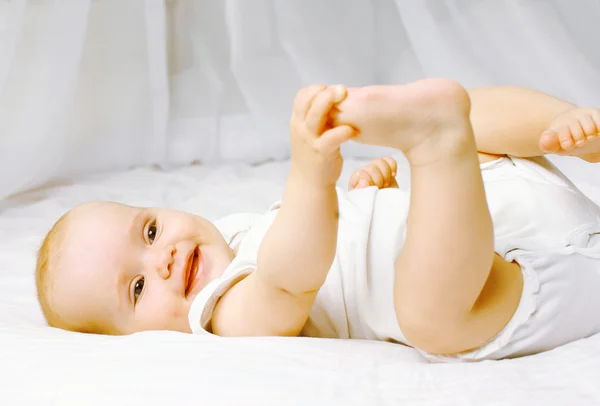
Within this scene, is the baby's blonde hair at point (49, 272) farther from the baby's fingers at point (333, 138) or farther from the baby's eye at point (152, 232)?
the baby's fingers at point (333, 138)

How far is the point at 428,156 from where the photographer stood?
0.73m

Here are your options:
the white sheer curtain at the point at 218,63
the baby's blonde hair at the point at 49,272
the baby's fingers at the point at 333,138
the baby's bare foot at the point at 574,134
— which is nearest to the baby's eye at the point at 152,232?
the baby's blonde hair at the point at 49,272

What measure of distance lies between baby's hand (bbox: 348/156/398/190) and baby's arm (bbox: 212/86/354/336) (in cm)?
39

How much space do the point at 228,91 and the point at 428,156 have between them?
57.1 inches

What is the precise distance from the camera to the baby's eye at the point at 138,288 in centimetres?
106

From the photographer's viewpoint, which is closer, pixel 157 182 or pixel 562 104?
pixel 562 104

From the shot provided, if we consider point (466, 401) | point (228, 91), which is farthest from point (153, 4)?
point (466, 401)

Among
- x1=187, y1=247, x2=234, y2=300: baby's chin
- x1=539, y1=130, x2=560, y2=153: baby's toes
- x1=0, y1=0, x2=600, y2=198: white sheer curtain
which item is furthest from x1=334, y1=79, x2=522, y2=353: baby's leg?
x1=0, y1=0, x2=600, y2=198: white sheer curtain

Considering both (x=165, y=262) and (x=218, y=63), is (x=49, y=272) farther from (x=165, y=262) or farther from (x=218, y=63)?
(x=218, y=63)

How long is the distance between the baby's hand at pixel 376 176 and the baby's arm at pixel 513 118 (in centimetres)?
22

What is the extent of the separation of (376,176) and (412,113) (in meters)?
0.58

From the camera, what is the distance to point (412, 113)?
0.71m

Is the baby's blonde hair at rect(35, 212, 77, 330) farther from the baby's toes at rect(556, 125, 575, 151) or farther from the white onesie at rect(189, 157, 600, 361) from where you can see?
the baby's toes at rect(556, 125, 575, 151)

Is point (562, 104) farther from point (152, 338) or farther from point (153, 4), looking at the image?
point (153, 4)
